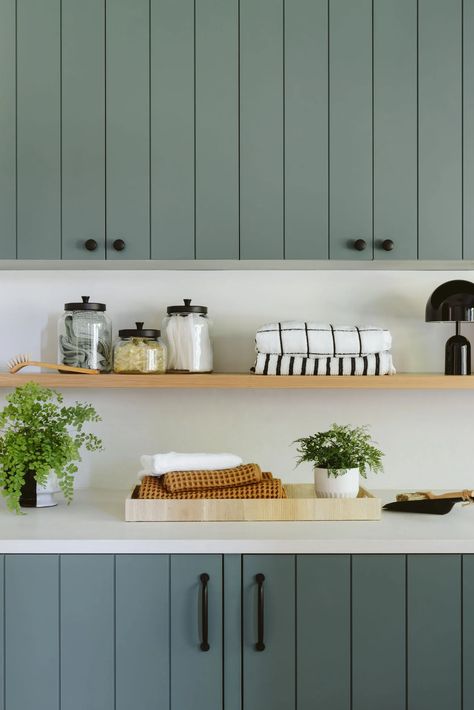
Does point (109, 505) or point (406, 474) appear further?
point (406, 474)

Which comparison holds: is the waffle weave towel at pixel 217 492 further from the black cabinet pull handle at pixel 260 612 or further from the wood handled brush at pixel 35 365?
the wood handled brush at pixel 35 365

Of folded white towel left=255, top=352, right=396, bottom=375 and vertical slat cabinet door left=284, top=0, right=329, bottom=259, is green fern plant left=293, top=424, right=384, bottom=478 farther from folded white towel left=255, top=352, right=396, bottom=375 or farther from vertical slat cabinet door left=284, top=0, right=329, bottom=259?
vertical slat cabinet door left=284, top=0, right=329, bottom=259

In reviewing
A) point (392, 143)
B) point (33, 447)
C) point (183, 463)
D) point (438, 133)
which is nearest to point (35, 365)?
point (33, 447)

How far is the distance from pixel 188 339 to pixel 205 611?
83cm

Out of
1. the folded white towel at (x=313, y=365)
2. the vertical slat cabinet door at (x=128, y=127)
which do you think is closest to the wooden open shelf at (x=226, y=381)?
the folded white towel at (x=313, y=365)

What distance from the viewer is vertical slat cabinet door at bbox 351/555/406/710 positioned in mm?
1700

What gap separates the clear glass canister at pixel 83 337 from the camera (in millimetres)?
2150

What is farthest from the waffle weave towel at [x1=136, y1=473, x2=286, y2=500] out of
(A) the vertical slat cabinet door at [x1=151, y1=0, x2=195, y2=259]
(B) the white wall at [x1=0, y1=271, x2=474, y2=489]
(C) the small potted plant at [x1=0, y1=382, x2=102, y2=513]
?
(A) the vertical slat cabinet door at [x1=151, y1=0, x2=195, y2=259]

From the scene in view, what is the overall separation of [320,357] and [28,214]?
959 millimetres

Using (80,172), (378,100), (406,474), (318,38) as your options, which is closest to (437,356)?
(406,474)

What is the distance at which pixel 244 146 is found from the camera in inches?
79.6

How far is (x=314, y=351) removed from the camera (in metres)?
2.09

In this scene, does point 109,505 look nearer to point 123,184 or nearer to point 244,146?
point 123,184

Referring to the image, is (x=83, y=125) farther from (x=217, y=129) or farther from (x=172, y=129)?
(x=217, y=129)
